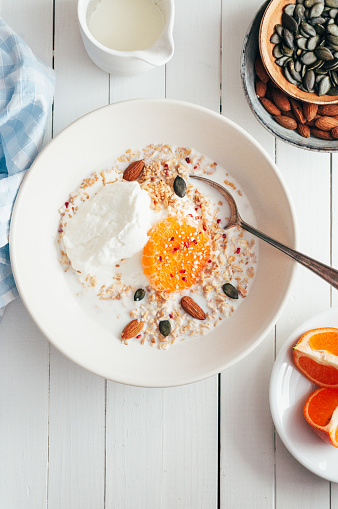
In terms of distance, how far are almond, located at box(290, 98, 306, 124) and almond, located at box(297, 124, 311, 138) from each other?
0.01 m

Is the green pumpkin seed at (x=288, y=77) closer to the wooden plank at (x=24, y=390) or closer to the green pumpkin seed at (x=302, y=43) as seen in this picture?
the green pumpkin seed at (x=302, y=43)

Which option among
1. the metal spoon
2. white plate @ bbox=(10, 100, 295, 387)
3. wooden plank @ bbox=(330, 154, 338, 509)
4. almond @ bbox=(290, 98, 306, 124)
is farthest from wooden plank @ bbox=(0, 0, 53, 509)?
wooden plank @ bbox=(330, 154, 338, 509)

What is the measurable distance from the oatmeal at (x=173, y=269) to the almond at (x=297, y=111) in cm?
19

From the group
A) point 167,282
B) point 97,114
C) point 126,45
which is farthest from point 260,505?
point 126,45

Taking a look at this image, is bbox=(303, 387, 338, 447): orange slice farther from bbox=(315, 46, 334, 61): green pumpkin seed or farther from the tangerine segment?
bbox=(315, 46, 334, 61): green pumpkin seed

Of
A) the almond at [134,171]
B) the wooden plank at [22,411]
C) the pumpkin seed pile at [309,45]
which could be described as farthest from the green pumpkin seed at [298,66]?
the wooden plank at [22,411]

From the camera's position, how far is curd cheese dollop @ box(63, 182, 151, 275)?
0.90 metres

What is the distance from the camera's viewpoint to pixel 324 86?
922 millimetres

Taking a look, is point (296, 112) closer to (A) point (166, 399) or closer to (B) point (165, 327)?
(B) point (165, 327)

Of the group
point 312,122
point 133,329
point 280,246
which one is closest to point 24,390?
point 133,329

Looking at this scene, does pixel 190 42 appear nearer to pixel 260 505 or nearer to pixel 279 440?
pixel 279 440

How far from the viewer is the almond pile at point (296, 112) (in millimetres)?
943

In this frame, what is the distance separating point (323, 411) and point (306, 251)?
332 millimetres

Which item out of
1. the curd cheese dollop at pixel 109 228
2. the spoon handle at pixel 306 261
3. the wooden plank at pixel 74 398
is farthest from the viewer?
the wooden plank at pixel 74 398
